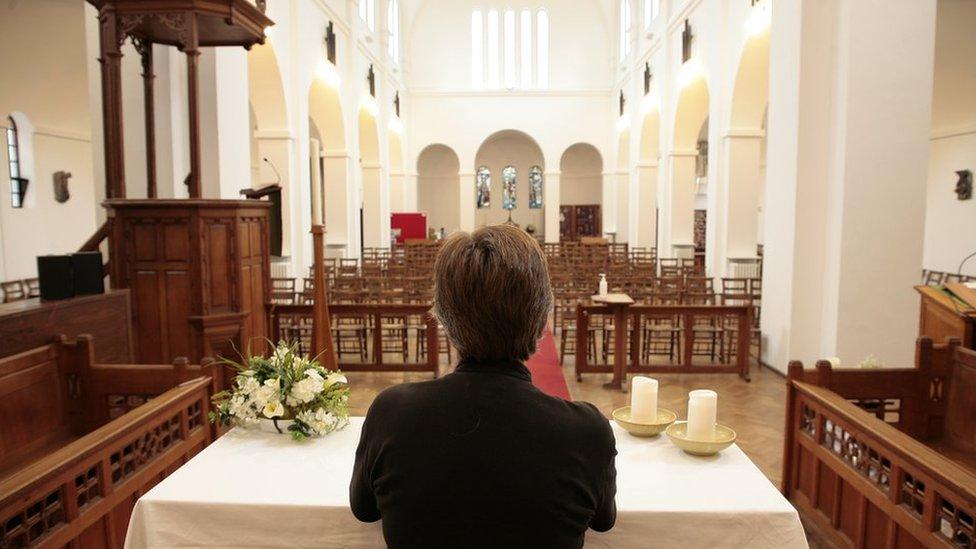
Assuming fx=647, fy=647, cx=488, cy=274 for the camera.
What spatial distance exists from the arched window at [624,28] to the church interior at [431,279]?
2768mm

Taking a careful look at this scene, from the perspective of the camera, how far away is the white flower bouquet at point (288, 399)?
2564 millimetres

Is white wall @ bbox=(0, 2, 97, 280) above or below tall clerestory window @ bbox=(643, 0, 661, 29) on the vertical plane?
below

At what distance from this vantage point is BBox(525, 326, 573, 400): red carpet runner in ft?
24.0

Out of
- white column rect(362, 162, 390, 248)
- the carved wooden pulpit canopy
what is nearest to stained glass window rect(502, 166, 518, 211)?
white column rect(362, 162, 390, 248)

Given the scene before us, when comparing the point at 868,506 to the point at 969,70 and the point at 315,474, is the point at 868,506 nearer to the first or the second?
the point at 315,474

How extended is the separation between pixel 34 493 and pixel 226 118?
6.75 meters

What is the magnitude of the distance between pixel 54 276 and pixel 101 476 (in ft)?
9.24

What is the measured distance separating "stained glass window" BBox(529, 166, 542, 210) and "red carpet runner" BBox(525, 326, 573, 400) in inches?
846

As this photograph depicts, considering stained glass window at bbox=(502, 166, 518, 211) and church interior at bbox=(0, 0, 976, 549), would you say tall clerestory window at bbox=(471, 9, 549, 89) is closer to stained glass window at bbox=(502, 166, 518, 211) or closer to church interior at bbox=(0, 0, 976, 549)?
stained glass window at bbox=(502, 166, 518, 211)

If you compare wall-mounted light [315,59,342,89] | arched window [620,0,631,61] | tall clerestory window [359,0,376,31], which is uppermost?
arched window [620,0,631,61]

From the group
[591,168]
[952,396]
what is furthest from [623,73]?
[952,396]

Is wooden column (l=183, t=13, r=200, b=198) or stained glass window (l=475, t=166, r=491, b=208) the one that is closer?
wooden column (l=183, t=13, r=200, b=198)

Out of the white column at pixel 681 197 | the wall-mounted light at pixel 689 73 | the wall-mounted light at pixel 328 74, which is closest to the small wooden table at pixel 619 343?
the wall-mounted light at pixel 689 73

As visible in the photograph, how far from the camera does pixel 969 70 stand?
444 inches
